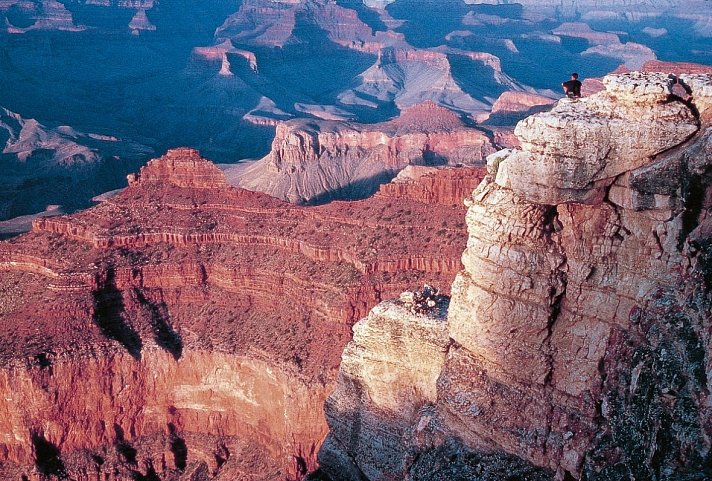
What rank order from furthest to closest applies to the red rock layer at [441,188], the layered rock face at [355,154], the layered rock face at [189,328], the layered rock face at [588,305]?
the layered rock face at [355,154] → the red rock layer at [441,188] → the layered rock face at [189,328] → the layered rock face at [588,305]

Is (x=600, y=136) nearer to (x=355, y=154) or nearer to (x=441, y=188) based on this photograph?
(x=441, y=188)

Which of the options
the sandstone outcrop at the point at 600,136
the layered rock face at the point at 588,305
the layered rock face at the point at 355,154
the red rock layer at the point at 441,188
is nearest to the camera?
the layered rock face at the point at 588,305

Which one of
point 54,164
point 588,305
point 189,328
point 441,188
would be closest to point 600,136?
point 588,305

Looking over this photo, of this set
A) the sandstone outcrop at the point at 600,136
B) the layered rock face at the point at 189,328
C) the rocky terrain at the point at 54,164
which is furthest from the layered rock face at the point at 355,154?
the sandstone outcrop at the point at 600,136

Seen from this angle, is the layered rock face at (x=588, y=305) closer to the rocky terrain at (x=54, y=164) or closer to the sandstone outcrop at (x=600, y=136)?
the sandstone outcrop at (x=600, y=136)

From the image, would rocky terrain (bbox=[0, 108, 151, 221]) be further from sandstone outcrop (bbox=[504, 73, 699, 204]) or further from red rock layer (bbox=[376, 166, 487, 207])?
sandstone outcrop (bbox=[504, 73, 699, 204])

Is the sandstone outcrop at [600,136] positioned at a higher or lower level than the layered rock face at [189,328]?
higher

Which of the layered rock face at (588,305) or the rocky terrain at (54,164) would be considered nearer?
the layered rock face at (588,305)

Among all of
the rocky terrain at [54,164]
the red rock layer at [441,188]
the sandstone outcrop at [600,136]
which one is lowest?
the rocky terrain at [54,164]

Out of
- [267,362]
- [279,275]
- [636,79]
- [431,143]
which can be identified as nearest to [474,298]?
[636,79]
